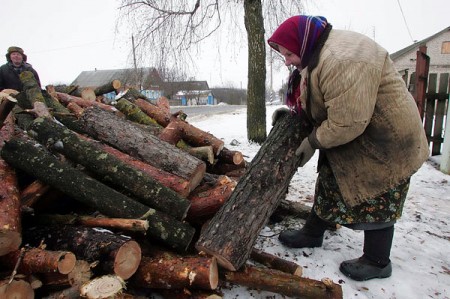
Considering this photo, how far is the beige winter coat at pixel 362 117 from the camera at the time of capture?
71.9 inches

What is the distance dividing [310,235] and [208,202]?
0.96 meters

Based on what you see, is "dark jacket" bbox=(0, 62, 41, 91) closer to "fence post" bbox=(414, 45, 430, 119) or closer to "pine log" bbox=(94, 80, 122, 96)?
"pine log" bbox=(94, 80, 122, 96)

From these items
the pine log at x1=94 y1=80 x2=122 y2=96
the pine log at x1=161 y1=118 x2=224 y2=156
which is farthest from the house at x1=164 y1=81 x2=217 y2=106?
the pine log at x1=161 y1=118 x2=224 y2=156

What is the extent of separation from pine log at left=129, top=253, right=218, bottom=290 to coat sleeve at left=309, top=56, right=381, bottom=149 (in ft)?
3.59

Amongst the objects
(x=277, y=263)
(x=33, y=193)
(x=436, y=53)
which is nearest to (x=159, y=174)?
(x=33, y=193)

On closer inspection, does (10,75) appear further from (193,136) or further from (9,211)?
(9,211)

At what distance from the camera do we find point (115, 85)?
627 cm

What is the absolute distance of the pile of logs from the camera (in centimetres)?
178

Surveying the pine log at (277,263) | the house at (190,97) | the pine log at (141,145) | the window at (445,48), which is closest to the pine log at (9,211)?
the pine log at (141,145)

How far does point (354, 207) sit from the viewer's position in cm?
229

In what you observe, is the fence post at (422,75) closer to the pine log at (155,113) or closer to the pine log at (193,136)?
the pine log at (193,136)

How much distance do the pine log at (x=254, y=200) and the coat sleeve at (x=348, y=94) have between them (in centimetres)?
50

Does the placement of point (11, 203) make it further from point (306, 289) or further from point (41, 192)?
point (306, 289)

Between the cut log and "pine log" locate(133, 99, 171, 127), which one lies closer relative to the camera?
the cut log
